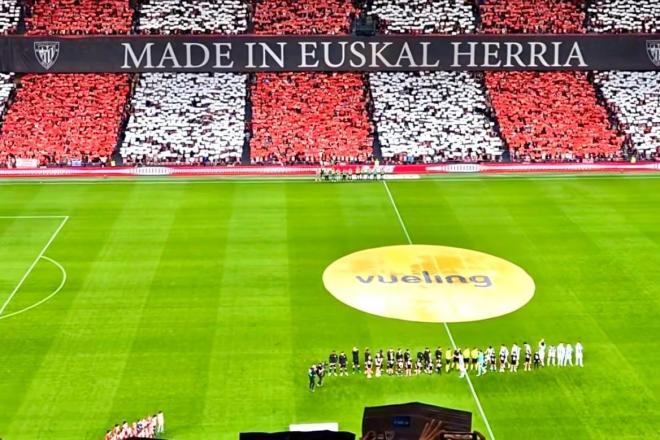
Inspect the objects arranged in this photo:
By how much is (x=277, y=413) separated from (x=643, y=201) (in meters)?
29.1

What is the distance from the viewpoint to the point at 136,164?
56844 mm

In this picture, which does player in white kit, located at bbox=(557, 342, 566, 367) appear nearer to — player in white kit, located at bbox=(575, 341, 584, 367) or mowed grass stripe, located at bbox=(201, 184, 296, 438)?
player in white kit, located at bbox=(575, 341, 584, 367)

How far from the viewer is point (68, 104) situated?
2395 inches

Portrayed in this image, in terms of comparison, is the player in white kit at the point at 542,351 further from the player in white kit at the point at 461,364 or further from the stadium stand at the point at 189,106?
the stadium stand at the point at 189,106

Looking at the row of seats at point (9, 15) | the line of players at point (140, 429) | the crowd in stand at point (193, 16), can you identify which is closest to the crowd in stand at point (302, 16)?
the crowd in stand at point (193, 16)

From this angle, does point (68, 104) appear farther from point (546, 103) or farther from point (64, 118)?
point (546, 103)

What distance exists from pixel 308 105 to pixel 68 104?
643 inches

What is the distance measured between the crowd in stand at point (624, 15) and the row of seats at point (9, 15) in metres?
41.3

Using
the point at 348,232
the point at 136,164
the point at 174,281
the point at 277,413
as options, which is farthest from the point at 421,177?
the point at 277,413

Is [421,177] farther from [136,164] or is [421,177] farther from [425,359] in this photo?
[425,359]

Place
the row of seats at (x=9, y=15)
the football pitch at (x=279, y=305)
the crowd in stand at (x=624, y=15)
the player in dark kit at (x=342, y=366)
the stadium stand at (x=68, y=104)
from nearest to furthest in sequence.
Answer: the football pitch at (x=279, y=305) → the player in dark kit at (x=342, y=366) → the stadium stand at (x=68, y=104) → the row of seats at (x=9, y=15) → the crowd in stand at (x=624, y=15)

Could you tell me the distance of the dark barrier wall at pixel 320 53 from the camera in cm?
6178

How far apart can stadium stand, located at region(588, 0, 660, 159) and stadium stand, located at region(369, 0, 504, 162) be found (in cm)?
896

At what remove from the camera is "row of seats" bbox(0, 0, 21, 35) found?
6247 cm
